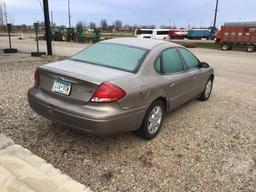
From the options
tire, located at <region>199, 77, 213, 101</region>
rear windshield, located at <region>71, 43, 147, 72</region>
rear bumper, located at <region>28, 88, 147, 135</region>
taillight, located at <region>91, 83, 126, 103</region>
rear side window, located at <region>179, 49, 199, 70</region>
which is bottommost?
tire, located at <region>199, 77, 213, 101</region>

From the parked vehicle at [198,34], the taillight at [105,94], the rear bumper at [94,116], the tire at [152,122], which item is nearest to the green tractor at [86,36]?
the parked vehicle at [198,34]

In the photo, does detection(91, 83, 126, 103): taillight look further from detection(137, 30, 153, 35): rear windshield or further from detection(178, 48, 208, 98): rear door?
detection(137, 30, 153, 35): rear windshield

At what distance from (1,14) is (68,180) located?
288 ft

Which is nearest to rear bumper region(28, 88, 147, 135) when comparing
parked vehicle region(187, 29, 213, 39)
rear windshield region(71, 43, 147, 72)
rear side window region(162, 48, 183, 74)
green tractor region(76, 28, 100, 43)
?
rear windshield region(71, 43, 147, 72)

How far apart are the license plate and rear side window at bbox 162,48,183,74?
1.62 metres

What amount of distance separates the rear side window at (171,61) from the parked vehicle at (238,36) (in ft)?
75.9

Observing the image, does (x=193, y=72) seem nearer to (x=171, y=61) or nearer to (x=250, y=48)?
(x=171, y=61)

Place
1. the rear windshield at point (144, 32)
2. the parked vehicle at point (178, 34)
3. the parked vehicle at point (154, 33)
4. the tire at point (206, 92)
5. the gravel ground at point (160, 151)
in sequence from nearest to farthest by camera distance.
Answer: the gravel ground at point (160, 151), the tire at point (206, 92), the parked vehicle at point (154, 33), the rear windshield at point (144, 32), the parked vehicle at point (178, 34)

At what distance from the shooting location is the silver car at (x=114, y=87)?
354 cm

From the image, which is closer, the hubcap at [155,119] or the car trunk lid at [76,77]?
the car trunk lid at [76,77]

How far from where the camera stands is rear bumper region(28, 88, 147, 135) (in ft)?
11.4

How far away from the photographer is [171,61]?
491 centimetres

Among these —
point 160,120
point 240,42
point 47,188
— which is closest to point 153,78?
point 160,120

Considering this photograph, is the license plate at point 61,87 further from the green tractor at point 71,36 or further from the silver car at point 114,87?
the green tractor at point 71,36
